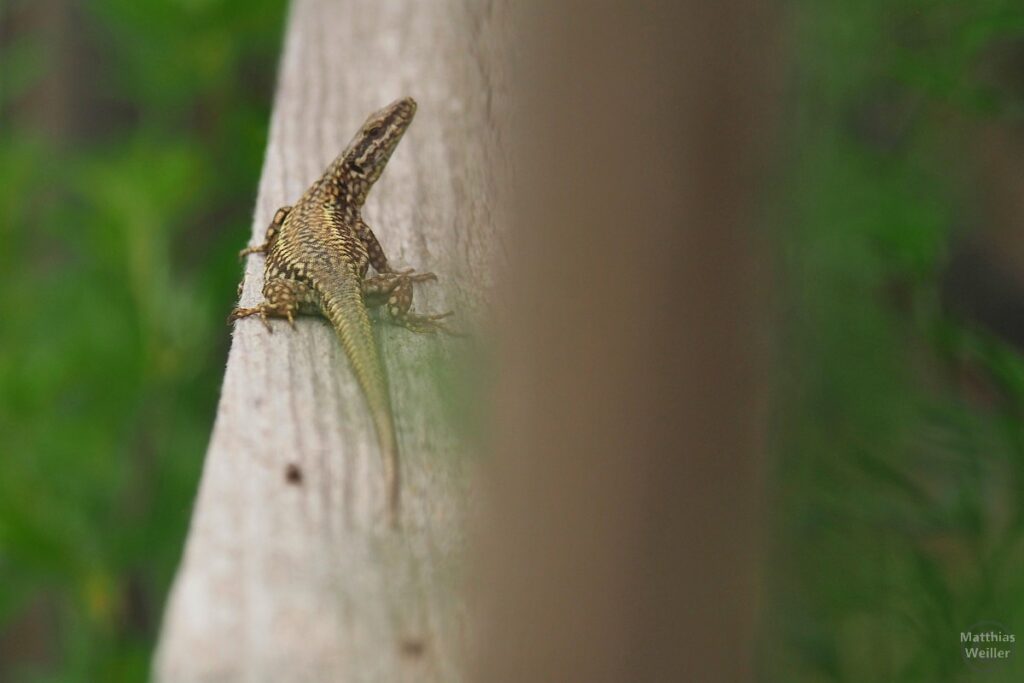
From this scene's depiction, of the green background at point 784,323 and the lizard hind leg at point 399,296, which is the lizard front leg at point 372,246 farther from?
the green background at point 784,323

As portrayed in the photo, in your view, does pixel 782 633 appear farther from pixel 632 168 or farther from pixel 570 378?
pixel 632 168

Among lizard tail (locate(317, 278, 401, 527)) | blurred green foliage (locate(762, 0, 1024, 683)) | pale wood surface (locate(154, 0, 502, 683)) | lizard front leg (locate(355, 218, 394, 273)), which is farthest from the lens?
lizard front leg (locate(355, 218, 394, 273))

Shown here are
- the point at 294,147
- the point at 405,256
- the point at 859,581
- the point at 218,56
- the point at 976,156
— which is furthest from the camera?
the point at 218,56

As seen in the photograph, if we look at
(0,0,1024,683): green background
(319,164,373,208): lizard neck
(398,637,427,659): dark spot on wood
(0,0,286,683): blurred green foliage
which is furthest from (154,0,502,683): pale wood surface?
(0,0,286,683): blurred green foliage

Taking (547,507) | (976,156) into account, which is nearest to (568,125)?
(547,507)

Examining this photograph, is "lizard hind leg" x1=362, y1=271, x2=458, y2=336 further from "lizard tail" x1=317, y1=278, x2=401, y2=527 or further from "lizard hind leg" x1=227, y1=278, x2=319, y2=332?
"lizard hind leg" x1=227, y1=278, x2=319, y2=332

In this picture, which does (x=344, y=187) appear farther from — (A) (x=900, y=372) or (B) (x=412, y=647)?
(B) (x=412, y=647)

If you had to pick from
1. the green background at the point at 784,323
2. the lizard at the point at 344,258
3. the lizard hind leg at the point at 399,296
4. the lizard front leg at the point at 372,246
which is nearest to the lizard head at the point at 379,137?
the lizard at the point at 344,258
